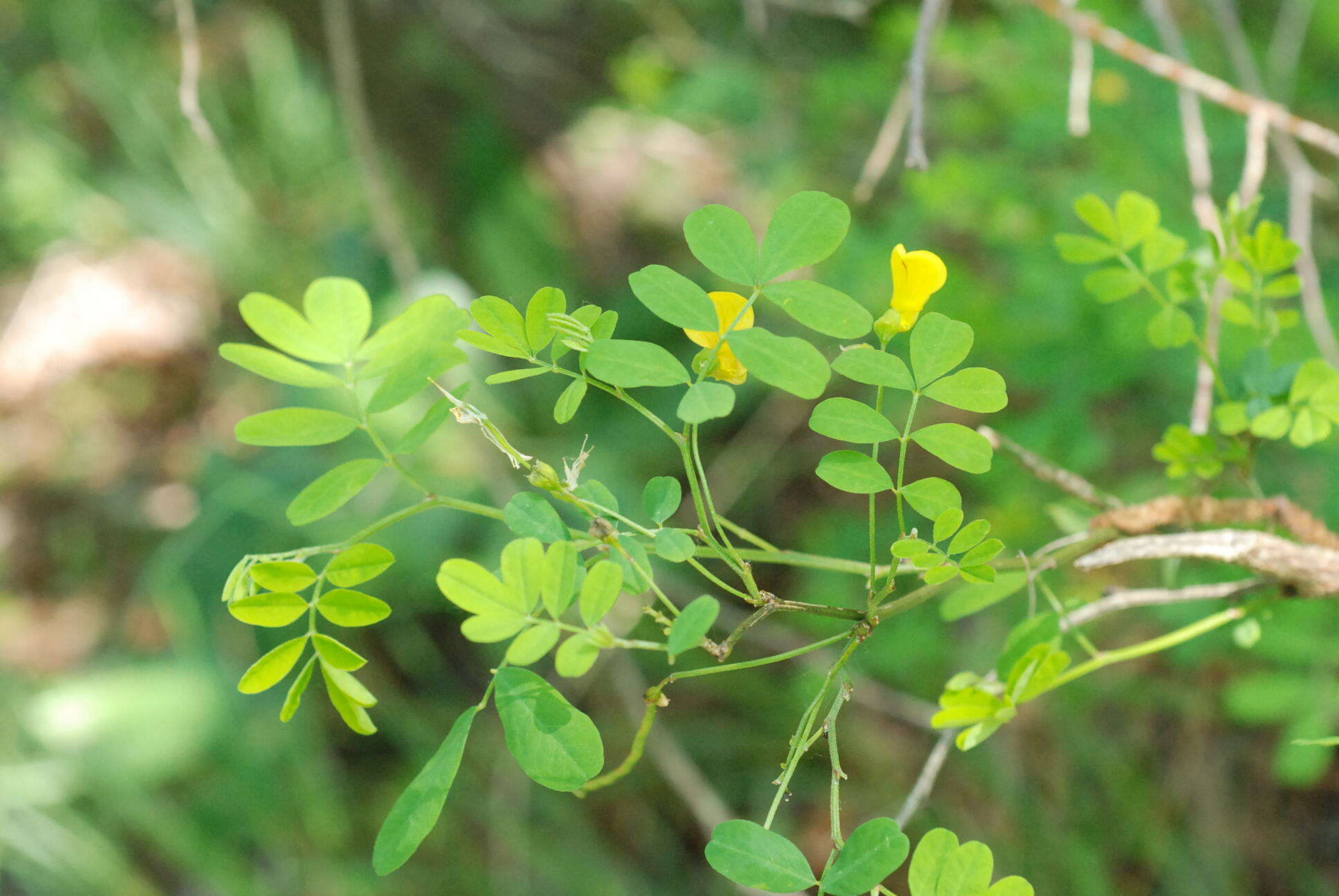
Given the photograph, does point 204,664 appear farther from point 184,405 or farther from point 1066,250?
point 1066,250

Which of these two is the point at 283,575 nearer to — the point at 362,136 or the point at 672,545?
the point at 672,545

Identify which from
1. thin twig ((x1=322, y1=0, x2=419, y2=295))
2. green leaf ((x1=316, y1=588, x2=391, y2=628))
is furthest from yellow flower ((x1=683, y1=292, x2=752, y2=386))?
thin twig ((x1=322, y1=0, x2=419, y2=295))

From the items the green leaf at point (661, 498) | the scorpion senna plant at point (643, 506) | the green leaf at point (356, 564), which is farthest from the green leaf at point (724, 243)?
the green leaf at point (356, 564)

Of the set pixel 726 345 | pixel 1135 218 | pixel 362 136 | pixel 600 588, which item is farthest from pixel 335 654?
pixel 362 136

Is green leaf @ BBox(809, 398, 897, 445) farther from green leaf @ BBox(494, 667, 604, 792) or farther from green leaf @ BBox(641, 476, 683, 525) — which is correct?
green leaf @ BBox(494, 667, 604, 792)

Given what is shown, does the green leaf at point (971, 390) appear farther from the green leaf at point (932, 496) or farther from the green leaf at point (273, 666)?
the green leaf at point (273, 666)
